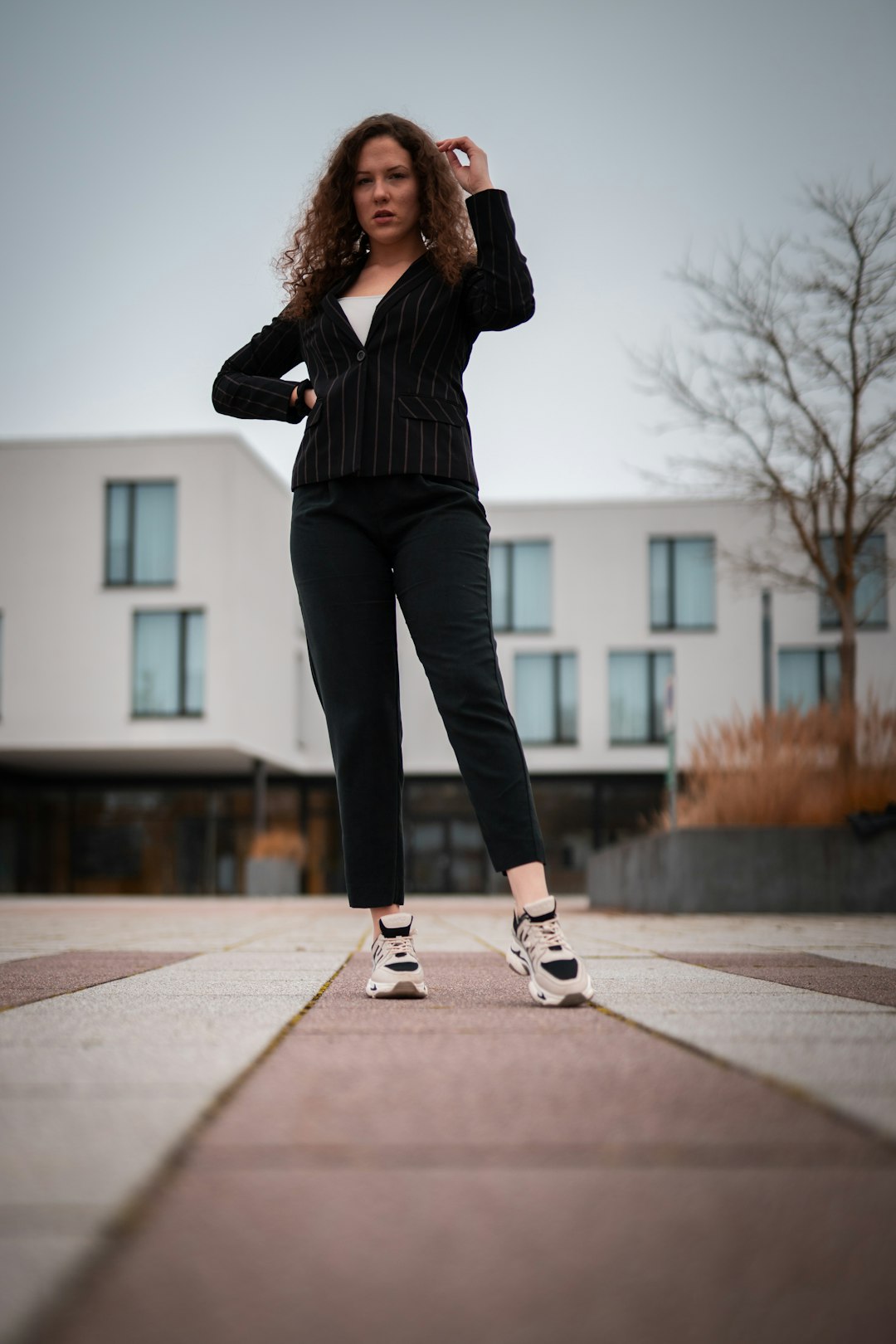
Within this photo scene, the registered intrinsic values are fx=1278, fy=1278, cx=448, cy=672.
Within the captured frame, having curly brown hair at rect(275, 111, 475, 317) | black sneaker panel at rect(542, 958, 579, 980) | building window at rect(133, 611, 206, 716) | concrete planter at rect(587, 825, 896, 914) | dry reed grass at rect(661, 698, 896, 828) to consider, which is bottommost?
concrete planter at rect(587, 825, 896, 914)

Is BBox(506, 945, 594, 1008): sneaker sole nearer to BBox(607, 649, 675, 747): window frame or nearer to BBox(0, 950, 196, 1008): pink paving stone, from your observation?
BBox(0, 950, 196, 1008): pink paving stone

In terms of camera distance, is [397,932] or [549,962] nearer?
[549,962]

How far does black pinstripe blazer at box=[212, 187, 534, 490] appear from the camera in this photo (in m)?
2.79

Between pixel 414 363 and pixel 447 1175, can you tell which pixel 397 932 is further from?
pixel 447 1175

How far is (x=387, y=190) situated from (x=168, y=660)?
20.9 metres

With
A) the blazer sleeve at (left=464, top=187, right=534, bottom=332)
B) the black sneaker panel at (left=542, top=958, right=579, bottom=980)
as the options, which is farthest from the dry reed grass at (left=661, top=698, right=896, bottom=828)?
the black sneaker panel at (left=542, top=958, right=579, bottom=980)

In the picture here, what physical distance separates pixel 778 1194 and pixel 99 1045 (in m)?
1.12

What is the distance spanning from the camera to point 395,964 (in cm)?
269

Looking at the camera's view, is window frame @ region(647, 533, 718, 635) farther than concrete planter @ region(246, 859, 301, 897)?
Yes

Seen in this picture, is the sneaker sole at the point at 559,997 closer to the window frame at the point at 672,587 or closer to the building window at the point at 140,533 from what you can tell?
the building window at the point at 140,533

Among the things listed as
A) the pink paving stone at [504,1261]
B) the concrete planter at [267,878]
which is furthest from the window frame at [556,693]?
the pink paving stone at [504,1261]

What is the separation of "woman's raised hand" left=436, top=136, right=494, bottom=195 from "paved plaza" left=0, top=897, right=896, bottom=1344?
184 cm

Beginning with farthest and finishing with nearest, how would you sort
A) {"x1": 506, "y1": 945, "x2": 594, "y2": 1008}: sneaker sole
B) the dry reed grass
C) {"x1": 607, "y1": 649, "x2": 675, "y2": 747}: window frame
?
{"x1": 607, "y1": 649, "x2": 675, "y2": 747}: window frame < the dry reed grass < {"x1": 506, "y1": 945, "x2": 594, "y2": 1008}: sneaker sole

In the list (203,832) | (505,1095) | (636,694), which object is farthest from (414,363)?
(203,832)
